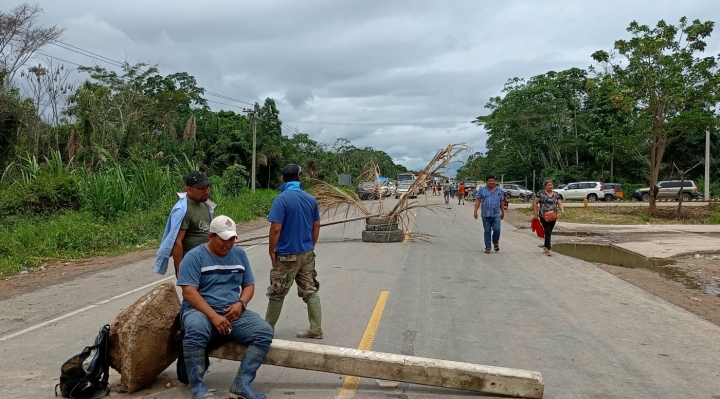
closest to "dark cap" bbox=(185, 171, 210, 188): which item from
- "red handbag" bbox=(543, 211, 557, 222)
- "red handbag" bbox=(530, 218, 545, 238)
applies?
"red handbag" bbox=(543, 211, 557, 222)

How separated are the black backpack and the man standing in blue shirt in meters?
1.72

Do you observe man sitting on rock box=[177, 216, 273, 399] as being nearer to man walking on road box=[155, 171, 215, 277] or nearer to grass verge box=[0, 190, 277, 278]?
man walking on road box=[155, 171, 215, 277]

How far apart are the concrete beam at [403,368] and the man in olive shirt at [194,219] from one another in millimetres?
1375

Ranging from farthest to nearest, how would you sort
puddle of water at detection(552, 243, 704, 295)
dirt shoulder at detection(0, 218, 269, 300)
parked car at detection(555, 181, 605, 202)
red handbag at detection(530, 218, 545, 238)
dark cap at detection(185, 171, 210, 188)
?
1. parked car at detection(555, 181, 605, 202)
2. red handbag at detection(530, 218, 545, 238)
3. puddle of water at detection(552, 243, 704, 295)
4. dirt shoulder at detection(0, 218, 269, 300)
5. dark cap at detection(185, 171, 210, 188)

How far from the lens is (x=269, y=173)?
43.4m

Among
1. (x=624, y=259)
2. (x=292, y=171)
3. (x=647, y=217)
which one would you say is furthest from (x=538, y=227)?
(x=647, y=217)

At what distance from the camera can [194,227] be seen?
573 centimetres

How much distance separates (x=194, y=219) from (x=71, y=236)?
34.2ft

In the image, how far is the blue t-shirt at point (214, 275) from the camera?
4.57m

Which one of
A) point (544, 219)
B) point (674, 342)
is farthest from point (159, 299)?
point (544, 219)

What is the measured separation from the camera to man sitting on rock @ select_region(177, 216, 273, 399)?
4387mm

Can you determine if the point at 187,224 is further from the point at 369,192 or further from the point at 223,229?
the point at 369,192

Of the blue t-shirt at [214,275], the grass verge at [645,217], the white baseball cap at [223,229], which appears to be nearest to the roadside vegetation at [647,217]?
the grass verge at [645,217]

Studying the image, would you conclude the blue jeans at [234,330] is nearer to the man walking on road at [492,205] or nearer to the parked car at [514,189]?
the man walking on road at [492,205]
